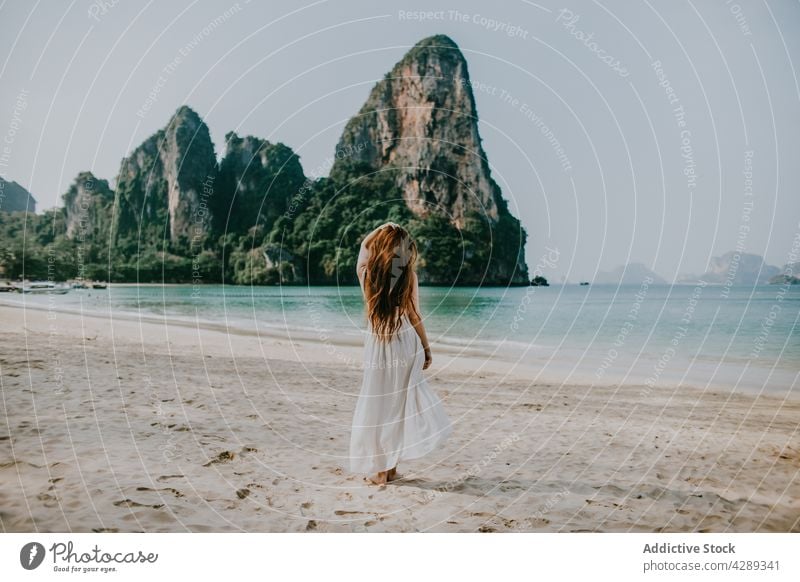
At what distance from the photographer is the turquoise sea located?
10203 millimetres

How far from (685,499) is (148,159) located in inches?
1897

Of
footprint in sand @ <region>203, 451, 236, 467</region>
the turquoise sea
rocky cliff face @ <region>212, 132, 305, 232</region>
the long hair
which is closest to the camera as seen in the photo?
the long hair

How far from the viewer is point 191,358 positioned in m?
9.05

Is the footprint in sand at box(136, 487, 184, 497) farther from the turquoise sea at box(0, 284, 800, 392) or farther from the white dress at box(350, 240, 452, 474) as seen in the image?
the turquoise sea at box(0, 284, 800, 392)

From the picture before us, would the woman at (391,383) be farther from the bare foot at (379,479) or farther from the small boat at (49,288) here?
the small boat at (49,288)

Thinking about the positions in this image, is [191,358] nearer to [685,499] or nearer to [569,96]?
[569,96]

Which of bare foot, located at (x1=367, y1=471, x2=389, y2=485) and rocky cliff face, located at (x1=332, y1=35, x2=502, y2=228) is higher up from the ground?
rocky cliff face, located at (x1=332, y1=35, x2=502, y2=228)

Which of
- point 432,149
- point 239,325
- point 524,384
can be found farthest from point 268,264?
point 524,384
